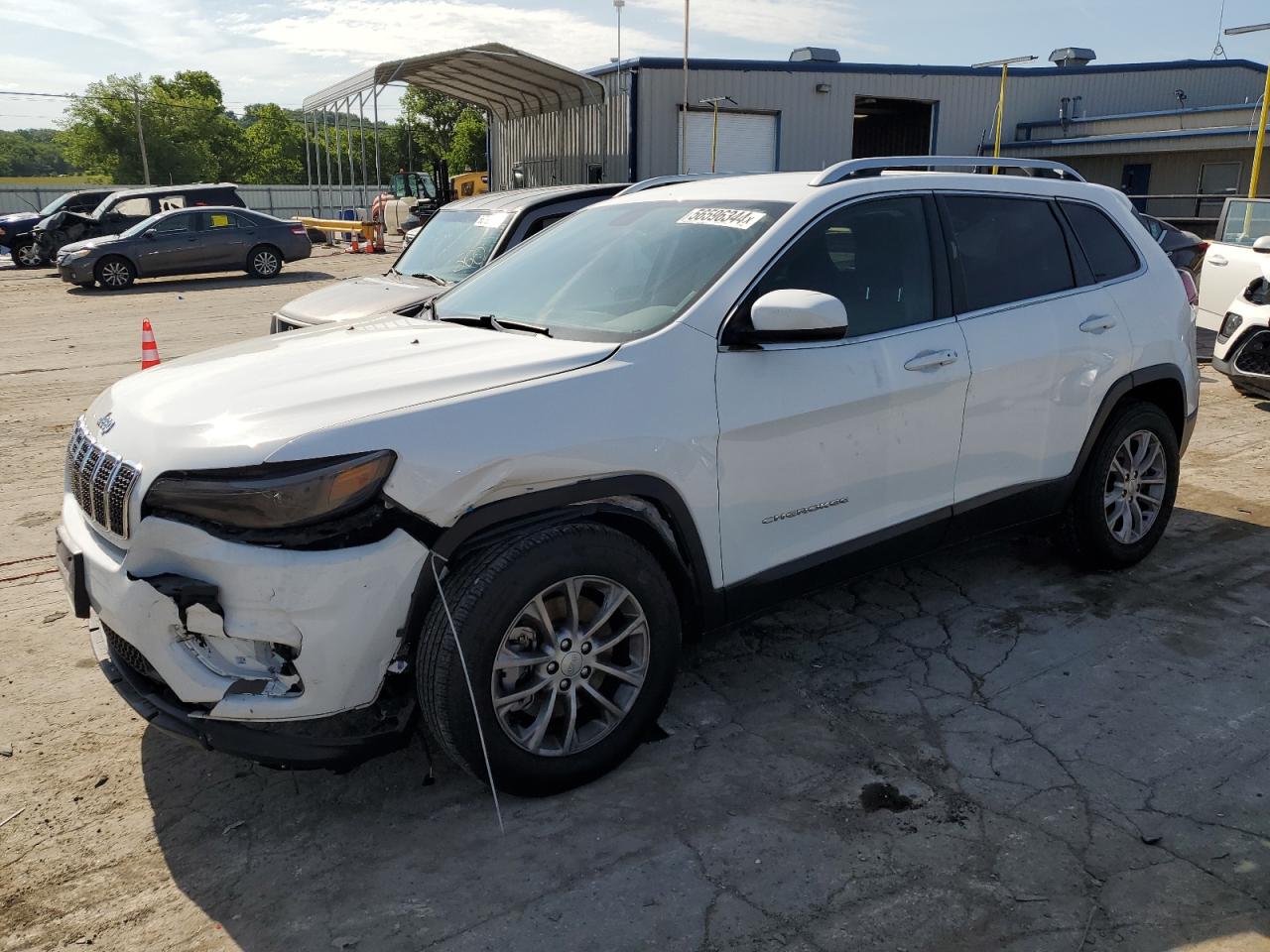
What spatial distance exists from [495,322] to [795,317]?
1.18 meters

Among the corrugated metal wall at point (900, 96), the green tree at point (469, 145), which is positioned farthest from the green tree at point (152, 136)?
the corrugated metal wall at point (900, 96)

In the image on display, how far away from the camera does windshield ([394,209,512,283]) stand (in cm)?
813

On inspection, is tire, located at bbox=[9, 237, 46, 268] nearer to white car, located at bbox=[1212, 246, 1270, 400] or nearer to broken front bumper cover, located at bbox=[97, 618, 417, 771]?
white car, located at bbox=[1212, 246, 1270, 400]

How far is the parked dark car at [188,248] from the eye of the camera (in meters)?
19.4

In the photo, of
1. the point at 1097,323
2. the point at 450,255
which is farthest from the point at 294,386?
the point at 450,255

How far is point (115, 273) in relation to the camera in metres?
19.6

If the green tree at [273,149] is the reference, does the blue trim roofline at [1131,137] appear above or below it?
below

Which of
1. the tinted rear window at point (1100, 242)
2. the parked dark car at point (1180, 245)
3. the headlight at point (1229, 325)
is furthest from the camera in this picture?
the parked dark car at point (1180, 245)

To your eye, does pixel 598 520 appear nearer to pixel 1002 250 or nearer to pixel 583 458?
pixel 583 458

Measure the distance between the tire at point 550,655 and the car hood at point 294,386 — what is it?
1.72 ft

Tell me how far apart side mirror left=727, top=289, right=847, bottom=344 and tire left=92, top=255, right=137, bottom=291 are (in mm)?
19506

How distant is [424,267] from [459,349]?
5.51 metres

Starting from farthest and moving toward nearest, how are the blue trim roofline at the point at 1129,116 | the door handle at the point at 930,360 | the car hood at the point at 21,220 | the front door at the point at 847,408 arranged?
the blue trim roofline at the point at 1129,116 < the car hood at the point at 21,220 < the door handle at the point at 930,360 < the front door at the point at 847,408

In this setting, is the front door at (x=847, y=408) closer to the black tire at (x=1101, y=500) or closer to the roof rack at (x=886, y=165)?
the roof rack at (x=886, y=165)
